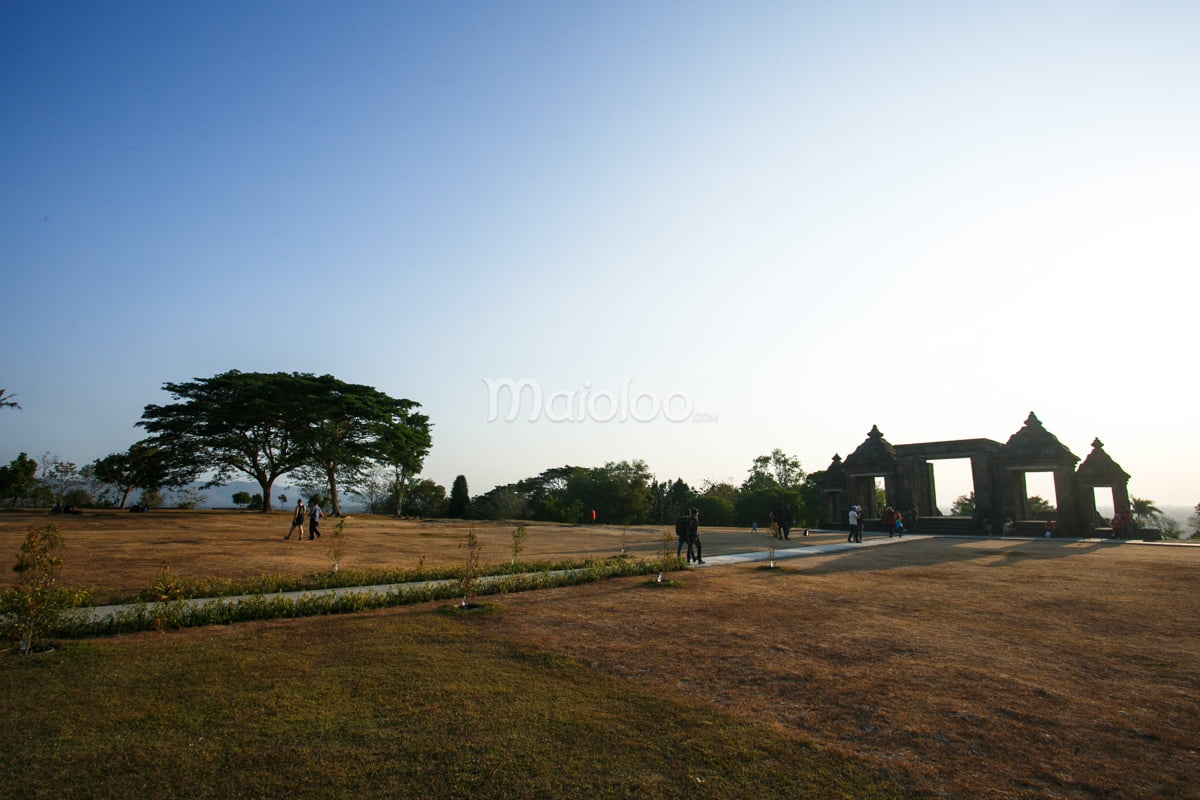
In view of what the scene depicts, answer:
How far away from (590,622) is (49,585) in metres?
7.42

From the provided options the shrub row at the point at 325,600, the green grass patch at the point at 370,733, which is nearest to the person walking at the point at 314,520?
the shrub row at the point at 325,600

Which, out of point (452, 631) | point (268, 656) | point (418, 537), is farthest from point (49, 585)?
point (418, 537)

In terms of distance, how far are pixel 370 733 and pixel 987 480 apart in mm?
37654

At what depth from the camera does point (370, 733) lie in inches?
213

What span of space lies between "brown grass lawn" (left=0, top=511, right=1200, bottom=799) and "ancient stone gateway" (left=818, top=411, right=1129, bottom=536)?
15.0 metres

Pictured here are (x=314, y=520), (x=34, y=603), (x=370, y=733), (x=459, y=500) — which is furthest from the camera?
(x=459, y=500)

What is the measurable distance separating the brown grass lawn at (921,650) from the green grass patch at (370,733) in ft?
2.45

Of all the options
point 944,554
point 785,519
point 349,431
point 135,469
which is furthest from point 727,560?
point 135,469

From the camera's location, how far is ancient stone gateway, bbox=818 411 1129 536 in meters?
31.3

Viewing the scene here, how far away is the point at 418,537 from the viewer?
92.0ft

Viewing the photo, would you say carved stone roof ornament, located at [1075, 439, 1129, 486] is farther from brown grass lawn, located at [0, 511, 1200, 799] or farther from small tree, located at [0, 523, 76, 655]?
small tree, located at [0, 523, 76, 655]

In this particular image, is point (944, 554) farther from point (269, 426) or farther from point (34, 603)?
point (269, 426)

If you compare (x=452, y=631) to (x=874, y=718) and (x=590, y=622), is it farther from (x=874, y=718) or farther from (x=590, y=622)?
(x=874, y=718)

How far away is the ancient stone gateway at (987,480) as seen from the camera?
103 ft
